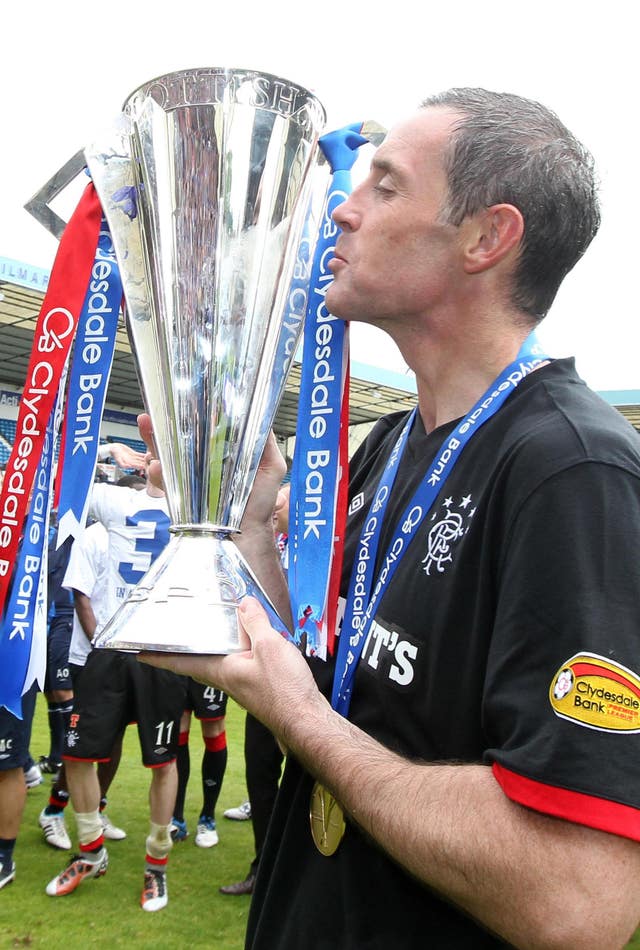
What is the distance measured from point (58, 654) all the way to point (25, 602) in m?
3.33

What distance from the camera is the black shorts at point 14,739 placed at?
12.1 ft

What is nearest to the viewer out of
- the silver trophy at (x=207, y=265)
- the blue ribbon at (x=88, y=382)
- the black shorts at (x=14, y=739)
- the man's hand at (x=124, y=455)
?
the silver trophy at (x=207, y=265)

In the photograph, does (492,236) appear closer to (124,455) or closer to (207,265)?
(207,265)

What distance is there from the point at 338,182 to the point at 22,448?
84cm

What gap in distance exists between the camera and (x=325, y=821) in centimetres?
111

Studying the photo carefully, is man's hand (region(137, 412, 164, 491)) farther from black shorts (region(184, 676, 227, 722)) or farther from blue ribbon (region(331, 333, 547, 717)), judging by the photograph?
black shorts (region(184, 676, 227, 722))

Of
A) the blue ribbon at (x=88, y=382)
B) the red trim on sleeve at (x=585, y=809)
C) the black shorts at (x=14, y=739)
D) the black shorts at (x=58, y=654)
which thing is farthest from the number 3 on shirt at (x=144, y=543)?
the red trim on sleeve at (x=585, y=809)

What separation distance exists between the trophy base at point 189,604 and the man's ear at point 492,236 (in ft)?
1.83

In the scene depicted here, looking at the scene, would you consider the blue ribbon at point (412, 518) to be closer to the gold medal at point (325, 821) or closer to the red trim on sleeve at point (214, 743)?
the gold medal at point (325, 821)

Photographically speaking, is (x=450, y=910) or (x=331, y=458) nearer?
(x=450, y=910)

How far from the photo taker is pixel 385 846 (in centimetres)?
89

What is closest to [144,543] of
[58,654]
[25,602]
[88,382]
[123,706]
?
[123,706]

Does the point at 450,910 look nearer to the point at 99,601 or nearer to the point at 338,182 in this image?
the point at 338,182

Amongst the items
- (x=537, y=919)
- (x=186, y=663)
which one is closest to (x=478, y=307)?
(x=186, y=663)
